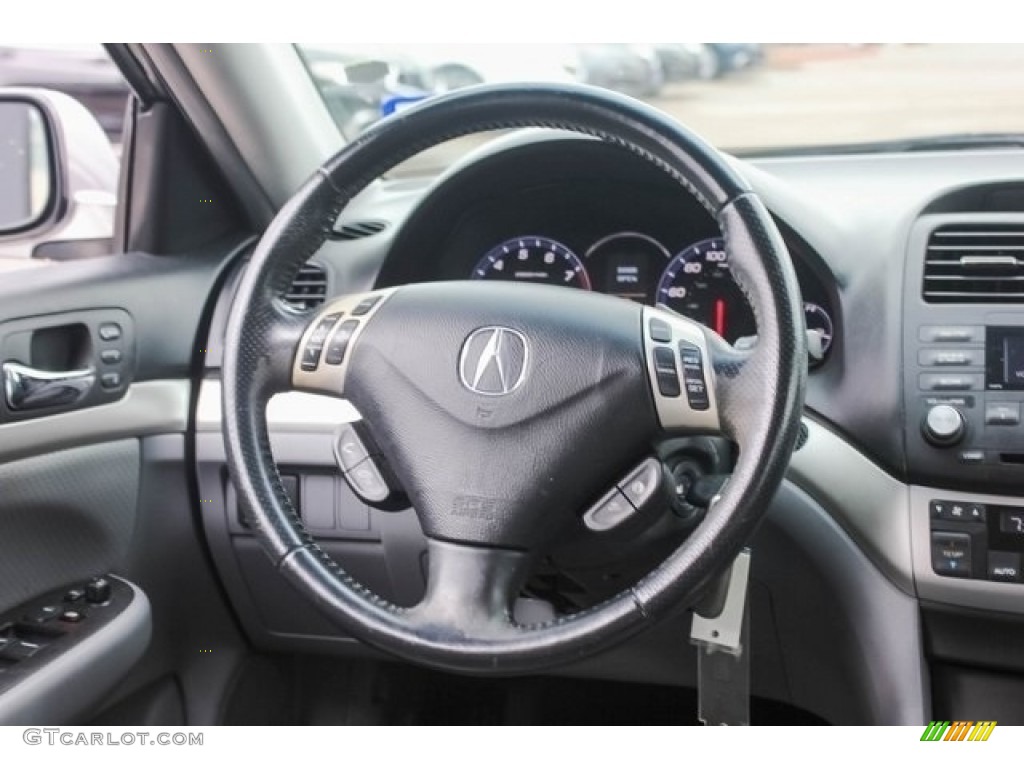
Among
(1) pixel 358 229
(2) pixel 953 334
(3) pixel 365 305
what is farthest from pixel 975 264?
(1) pixel 358 229

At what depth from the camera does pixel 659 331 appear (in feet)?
3.78

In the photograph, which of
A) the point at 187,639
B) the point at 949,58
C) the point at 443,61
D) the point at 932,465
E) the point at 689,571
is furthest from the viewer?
the point at 187,639

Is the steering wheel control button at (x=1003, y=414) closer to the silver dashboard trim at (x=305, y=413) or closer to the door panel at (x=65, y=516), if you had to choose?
the silver dashboard trim at (x=305, y=413)

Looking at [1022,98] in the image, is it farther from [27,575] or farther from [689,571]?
[27,575]

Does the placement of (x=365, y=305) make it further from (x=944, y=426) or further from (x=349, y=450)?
(x=944, y=426)

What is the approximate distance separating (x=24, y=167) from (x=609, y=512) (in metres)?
1.26

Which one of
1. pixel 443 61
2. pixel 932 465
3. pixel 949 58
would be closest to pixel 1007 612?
pixel 932 465

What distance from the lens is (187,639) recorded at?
75.7 inches

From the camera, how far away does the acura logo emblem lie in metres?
1.17

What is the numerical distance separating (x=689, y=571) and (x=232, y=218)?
1.22 m

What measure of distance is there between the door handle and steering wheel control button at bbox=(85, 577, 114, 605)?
27 cm

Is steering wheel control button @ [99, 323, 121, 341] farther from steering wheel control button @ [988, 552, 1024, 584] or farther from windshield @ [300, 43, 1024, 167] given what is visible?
steering wheel control button @ [988, 552, 1024, 584]
